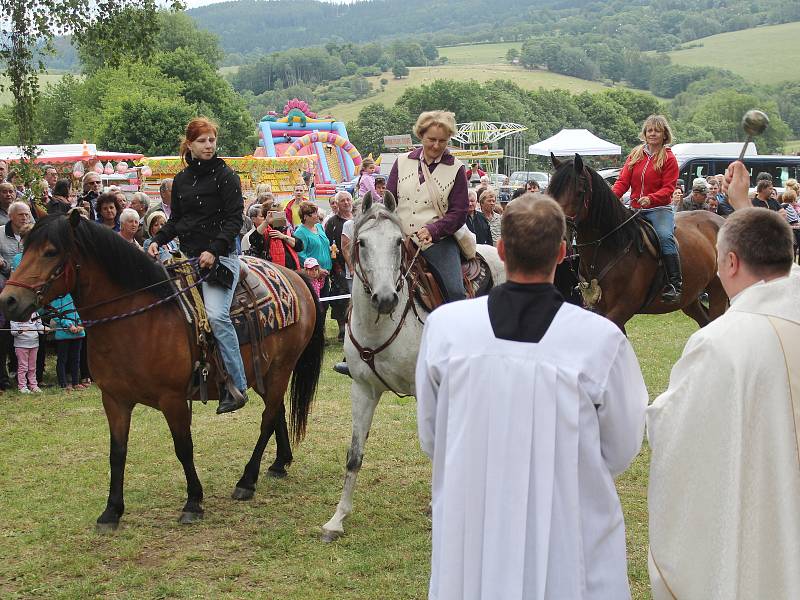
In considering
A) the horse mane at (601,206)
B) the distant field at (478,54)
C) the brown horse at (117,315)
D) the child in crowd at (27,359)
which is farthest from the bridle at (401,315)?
the distant field at (478,54)

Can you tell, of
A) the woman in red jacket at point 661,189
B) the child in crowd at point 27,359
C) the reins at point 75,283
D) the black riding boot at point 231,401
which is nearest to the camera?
the reins at point 75,283

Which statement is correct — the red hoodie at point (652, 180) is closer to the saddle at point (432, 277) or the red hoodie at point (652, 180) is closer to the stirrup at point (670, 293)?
the stirrup at point (670, 293)

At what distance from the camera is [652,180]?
8758 millimetres

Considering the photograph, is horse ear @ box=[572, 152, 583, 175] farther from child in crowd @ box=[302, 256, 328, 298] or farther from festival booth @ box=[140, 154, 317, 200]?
festival booth @ box=[140, 154, 317, 200]

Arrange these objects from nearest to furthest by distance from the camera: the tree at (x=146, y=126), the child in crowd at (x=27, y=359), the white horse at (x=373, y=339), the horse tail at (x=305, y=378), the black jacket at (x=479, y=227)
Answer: the white horse at (x=373, y=339) < the horse tail at (x=305, y=378) < the black jacket at (x=479, y=227) < the child in crowd at (x=27, y=359) < the tree at (x=146, y=126)

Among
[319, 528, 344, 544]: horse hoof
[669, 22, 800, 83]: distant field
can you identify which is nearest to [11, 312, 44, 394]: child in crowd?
[319, 528, 344, 544]: horse hoof

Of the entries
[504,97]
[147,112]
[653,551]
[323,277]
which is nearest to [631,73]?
[504,97]

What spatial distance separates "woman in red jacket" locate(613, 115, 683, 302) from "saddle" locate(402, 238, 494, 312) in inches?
99.1

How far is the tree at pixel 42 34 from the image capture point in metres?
10.3

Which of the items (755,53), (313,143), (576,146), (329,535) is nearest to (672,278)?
(329,535)

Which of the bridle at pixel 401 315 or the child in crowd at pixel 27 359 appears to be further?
the child in crowd at pixel 27 359

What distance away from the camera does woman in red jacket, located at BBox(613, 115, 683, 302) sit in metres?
8.59

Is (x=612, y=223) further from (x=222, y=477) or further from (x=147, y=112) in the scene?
(x=147, y=112)

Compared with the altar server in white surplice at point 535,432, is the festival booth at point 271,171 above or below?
below
